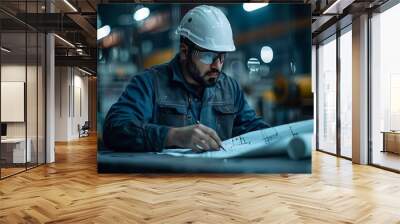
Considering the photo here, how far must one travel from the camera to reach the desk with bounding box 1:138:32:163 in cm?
719

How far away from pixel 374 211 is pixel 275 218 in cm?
121

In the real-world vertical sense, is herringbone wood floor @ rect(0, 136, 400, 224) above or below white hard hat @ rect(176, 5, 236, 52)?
below

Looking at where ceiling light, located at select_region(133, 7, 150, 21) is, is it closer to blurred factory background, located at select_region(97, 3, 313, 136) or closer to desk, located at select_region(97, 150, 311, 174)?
blurred factory background, located at select_region(97, 3, 313, 136)

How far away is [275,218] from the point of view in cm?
420

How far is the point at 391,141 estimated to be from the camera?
7.80 meters

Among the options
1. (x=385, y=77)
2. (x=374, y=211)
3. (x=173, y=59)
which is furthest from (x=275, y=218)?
A: (x=385, y=77)

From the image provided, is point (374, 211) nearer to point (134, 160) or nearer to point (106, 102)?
point (134, 160)

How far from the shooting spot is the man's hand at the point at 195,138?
6.85 meters

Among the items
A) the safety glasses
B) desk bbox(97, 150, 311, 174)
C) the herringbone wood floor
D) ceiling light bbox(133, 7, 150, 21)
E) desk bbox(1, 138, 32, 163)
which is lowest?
the herringbone wood floor

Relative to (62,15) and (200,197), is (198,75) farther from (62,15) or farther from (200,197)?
(62,15)

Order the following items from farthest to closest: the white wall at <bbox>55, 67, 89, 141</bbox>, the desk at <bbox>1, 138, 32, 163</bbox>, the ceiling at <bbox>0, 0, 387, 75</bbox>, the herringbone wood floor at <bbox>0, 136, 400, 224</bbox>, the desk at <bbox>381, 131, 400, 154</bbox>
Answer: the white wall at <bbox>55, 67, 89, 141</bbox> → the desk at <bbox>381, 131, 400, 154</bbox> → the desk at <bbox>1, 138, 32, 163</bbox> → the ceiling at <bbox>0, 0, 387, 75</bbox> → the herringbone wood floor at <bbox>0, 136, 400, 224</bbox>

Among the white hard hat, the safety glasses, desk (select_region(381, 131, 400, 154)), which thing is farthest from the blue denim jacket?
desk (select_region(381, 131, 400, 154))

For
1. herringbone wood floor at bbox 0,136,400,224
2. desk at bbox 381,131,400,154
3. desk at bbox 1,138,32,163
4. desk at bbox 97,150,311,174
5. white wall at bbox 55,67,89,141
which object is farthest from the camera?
white wall at bbox 55,67,89,141

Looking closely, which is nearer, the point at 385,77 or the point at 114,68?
the point at 114,68
